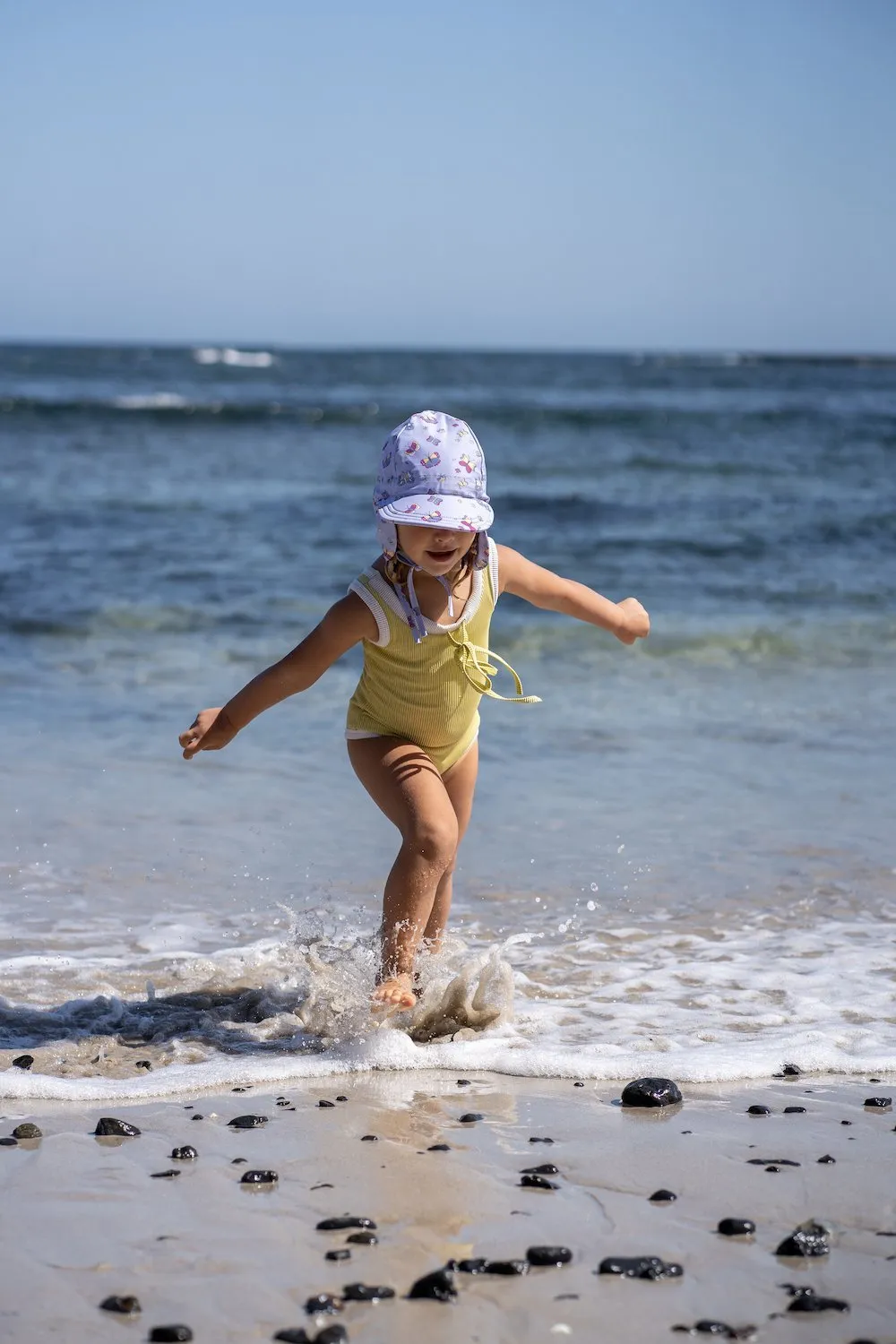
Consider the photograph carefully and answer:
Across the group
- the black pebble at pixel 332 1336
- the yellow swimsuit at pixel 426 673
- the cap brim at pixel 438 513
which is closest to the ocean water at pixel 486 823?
the yellow swimsuit at pixel 426 673

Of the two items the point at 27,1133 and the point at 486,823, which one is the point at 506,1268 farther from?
the point at 486,823

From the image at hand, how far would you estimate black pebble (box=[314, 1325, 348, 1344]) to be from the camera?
2064 mm

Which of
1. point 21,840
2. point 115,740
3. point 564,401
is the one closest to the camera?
point 21,840

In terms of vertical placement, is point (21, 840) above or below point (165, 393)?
below

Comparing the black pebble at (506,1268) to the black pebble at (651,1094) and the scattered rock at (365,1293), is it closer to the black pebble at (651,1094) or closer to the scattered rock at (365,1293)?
the scattered rock at (365,1293)

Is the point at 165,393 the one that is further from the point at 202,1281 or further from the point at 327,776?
the point at 202,1281

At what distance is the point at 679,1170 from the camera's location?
8.93 feet

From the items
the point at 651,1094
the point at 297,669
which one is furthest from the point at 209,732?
the point at 651,1094

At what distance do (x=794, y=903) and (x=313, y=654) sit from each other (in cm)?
197

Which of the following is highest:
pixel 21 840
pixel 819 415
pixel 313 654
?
pixel 819 415

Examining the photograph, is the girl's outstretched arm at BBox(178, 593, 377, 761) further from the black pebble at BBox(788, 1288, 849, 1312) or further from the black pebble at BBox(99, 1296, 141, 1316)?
the black pebble at BBox(788, 1288, 849, 1312)

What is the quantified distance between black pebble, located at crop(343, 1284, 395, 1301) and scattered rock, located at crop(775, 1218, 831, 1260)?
0.64m

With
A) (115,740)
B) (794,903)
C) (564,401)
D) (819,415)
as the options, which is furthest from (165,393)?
(794,903)

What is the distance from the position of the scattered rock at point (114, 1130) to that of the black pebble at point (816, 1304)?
1324 mm
